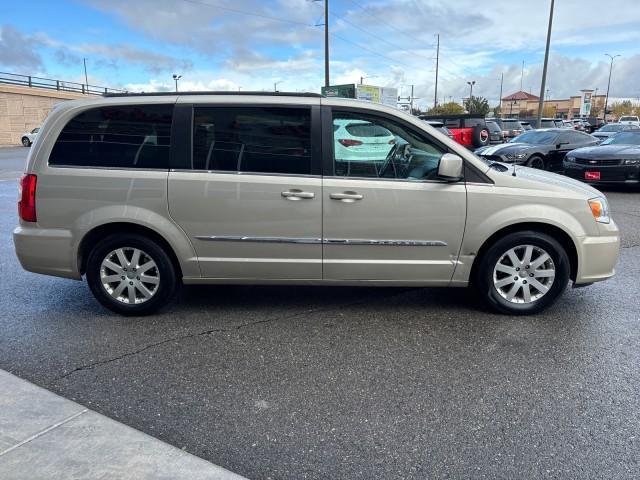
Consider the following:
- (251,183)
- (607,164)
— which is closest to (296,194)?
(251,183)

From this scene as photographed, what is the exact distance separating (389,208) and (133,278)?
7.24ft

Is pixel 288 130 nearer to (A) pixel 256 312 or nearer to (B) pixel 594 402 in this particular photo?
(A) pixel 256 312

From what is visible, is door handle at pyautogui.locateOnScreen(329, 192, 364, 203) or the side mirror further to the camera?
door handle at pyautogui.locateOnScreen(329, 192, 364, 203)

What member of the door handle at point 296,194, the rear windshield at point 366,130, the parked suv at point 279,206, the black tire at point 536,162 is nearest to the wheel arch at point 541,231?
the parked suv at point 279,206

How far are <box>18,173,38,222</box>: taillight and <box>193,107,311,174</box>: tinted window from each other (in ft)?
4.40

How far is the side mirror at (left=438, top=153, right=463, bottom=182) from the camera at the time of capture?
160 inches

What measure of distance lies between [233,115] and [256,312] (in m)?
1.70

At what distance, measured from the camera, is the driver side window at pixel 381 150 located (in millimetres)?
4270

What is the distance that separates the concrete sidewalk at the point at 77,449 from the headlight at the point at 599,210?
353cm

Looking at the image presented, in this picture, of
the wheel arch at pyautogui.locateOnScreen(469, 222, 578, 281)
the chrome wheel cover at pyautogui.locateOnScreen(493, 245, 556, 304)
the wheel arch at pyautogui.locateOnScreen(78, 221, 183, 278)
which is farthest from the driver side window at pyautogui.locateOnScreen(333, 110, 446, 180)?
the wheel arch at pyautogui.locateOnScreen(78, 221, 183, 278)

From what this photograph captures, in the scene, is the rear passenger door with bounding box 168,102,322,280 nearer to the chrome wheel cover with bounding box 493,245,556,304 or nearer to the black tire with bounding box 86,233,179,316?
the black tire with bounding box 86,233,179,316

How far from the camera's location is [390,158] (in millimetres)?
4293

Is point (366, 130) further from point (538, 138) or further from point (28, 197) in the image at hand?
point (538, 138)

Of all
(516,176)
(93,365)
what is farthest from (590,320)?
(93,365)
